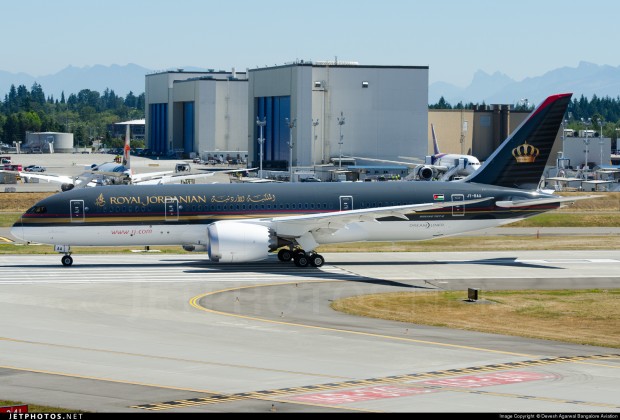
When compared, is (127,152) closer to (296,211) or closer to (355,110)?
(296,211)

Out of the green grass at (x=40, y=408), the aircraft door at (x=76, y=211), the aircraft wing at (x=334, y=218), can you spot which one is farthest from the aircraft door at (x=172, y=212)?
the green grass at (x=40, y=408)

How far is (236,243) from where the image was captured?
51.1 meters

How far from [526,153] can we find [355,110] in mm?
109705

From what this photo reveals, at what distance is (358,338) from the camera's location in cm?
3334

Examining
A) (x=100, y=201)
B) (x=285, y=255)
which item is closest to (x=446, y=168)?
(x=285, y=255)

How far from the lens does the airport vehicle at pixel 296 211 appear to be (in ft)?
173

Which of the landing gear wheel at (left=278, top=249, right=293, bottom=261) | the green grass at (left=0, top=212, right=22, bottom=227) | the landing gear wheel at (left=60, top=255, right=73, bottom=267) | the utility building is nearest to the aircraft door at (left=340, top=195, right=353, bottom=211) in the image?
the landing gear wheel at (left=278, top=249, right=293, bottom=261)

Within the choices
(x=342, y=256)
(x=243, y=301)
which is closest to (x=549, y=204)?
(x=342, y=256)

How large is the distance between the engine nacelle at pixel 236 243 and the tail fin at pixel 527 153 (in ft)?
48.4

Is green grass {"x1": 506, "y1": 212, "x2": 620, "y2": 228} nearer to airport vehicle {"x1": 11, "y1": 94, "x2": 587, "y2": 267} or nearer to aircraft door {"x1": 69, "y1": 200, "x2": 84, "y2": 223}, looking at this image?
airport vehicle {"x1": 11, "y1": 94, "x2": 587, "y2": 267}

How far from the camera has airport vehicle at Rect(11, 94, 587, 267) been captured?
173 ft

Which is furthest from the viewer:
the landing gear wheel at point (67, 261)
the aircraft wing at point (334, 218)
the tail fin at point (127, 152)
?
the tail fin at point (127, 152)

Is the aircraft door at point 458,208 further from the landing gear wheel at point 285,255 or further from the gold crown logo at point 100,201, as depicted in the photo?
the gold crown logo at point 100,201

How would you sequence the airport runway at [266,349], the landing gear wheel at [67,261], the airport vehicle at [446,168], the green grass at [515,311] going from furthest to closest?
the airport vehicle at [446,168]
the landing gear wheel at [67,261]
the green grass at [515,311]
the airport runway at [266,349]
